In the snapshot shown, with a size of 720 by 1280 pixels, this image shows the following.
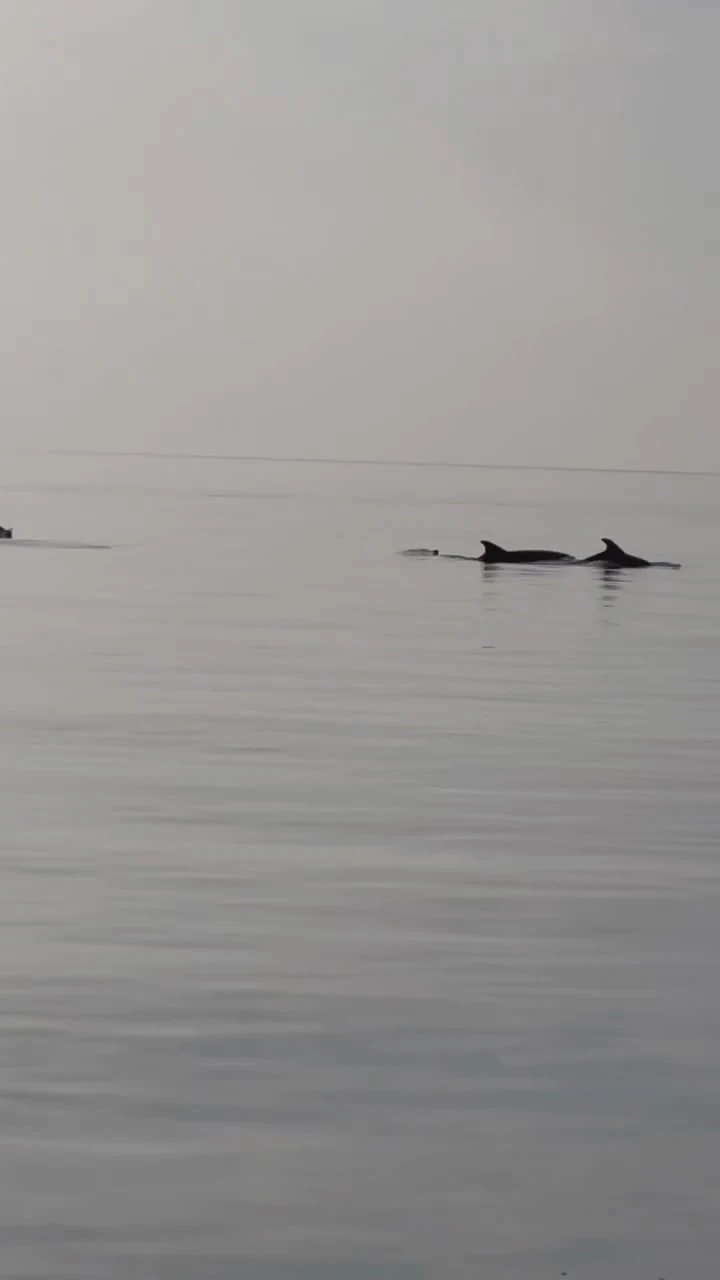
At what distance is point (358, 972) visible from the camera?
16.0 meters

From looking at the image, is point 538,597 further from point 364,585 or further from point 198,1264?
point 198,1264

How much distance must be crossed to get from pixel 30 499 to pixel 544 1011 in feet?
509

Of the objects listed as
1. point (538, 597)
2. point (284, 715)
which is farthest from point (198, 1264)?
point (538, 597)

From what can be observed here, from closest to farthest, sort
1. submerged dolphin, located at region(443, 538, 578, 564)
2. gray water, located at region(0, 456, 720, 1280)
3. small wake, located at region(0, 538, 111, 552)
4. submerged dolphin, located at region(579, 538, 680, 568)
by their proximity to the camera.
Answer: gray water, located at region(0, 456, 720, 1280), submerged dolphin, located at region(579, 538, 680, 568), submerged dolphin, located at region(443, 538, 578, 564), small wake, located at region(0, 538, 111, 552)

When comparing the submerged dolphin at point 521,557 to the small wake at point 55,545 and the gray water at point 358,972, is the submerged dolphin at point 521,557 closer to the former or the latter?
the small wake at point 55,545

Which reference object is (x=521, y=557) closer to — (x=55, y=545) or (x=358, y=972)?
(x=55, y=545)

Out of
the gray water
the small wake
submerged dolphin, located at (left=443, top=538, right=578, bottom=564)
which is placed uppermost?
the small wake

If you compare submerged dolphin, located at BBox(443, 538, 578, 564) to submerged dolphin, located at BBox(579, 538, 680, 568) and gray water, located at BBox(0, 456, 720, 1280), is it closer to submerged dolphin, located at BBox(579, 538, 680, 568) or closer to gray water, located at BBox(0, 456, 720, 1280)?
submerged dolphin, located at BBox(579, 538, 680, 568)

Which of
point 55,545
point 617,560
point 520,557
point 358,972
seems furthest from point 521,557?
point 358,972

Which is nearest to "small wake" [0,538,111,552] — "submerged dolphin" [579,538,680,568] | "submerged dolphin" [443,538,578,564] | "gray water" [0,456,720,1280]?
"submerged dolphin" [443,538,578,564]

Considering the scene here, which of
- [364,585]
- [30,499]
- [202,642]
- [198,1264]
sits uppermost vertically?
[30,499]

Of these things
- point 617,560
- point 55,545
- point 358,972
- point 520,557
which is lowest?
point 358,972

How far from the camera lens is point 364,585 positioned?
6719cm

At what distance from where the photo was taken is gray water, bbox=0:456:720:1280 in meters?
11.0
